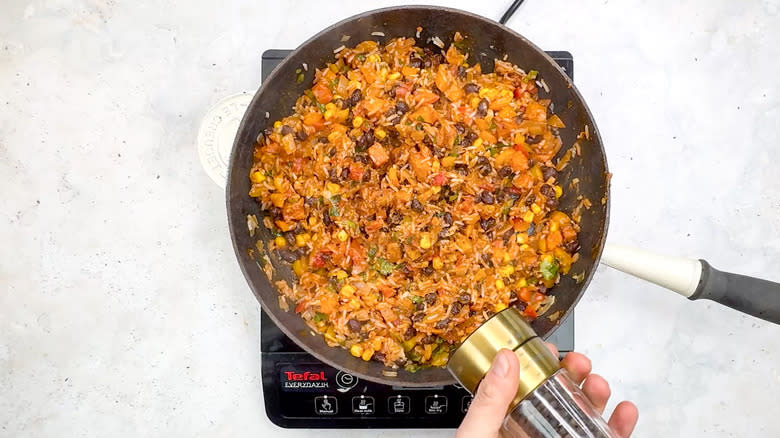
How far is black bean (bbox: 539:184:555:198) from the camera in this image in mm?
2168

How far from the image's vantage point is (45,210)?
2.52m

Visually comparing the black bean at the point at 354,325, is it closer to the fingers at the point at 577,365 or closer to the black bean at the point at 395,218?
the black bean at the point at 395,218

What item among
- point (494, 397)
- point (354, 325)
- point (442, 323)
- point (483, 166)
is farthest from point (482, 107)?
point (494, 397)

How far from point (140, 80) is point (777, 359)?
267 cm

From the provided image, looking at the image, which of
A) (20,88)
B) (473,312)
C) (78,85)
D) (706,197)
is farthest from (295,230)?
(706,197)

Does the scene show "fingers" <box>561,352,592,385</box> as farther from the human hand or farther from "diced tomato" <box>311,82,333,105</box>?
"diced tomato" <box>311,82,333,105</box>

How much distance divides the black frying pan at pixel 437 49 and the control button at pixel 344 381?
23 cm

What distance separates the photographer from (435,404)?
7.75 ft

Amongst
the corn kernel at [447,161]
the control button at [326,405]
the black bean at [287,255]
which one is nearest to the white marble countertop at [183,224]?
the control button at [326,405]

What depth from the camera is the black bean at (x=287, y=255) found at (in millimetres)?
2213

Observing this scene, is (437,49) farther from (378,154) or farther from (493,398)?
(493,398)

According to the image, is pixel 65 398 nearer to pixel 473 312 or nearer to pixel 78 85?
pixel 78 85

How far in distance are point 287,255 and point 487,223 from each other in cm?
68

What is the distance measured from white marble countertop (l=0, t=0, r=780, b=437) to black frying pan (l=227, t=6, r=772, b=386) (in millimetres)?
421
